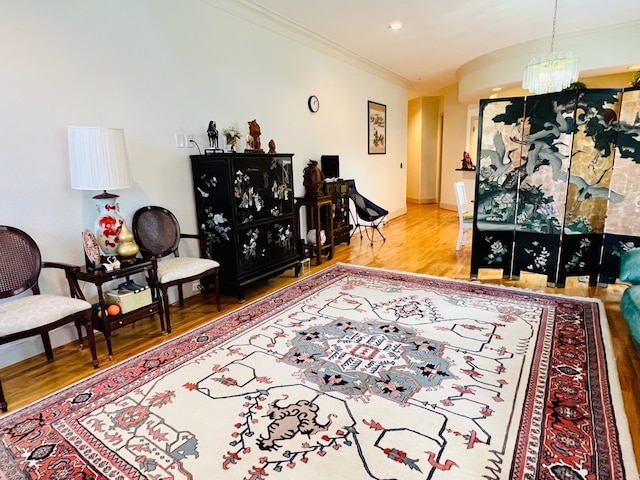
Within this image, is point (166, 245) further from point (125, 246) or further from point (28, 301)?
point (28, 301)

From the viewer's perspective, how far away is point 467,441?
160cm

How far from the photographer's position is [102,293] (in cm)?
243

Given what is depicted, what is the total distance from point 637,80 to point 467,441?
12.1 feet

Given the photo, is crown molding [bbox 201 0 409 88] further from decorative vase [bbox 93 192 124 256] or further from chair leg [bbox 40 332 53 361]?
chair leg [bbox 40 332 53 361]

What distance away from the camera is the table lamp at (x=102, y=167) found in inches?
92.9

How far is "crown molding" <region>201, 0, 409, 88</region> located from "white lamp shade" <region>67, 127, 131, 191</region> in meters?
1.86

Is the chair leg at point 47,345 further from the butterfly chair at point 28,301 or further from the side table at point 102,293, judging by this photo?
the side table at point 102,293

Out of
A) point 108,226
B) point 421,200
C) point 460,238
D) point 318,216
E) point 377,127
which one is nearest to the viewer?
point 108,226

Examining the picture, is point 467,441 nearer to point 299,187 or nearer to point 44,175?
point 44,175

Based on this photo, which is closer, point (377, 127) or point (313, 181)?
point (313, 181)

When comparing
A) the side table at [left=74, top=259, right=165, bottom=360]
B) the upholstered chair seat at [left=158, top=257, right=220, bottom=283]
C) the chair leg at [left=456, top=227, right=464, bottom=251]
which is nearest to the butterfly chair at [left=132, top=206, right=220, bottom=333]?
the upholstered chair seat at [left=158, top=257, right=220, bottom=283]

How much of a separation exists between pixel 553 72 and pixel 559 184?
158 cm

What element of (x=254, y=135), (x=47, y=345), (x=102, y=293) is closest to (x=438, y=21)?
(x=254, y=135)

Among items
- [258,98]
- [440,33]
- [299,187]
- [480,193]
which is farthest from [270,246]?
[440,33]
